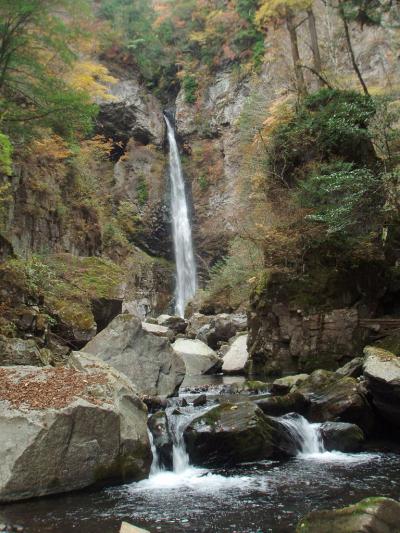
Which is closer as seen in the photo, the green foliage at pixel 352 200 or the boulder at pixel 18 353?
the boulder at pixel 18 353

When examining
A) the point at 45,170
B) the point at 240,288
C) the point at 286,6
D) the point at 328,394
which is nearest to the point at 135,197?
the point at 240,288

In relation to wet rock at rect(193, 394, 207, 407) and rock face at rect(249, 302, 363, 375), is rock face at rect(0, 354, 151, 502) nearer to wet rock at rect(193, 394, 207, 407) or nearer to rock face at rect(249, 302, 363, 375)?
wet rock at rect(193, 394, 207, 407)

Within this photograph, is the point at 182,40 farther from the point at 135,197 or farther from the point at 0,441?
the point at 0,441

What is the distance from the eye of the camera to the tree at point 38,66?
33.9 feet

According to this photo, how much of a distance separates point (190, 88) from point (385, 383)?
33.4 meters

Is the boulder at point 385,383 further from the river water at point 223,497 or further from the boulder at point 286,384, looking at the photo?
the boulder at point 286,384

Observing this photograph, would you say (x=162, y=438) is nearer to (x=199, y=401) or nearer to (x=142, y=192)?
(x=199, y=401)

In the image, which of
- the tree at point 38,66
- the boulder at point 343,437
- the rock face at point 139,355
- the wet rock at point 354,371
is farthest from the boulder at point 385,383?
the tree at point 38,66

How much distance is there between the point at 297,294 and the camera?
1340 centimetres

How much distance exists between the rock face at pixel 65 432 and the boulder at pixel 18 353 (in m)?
1.32

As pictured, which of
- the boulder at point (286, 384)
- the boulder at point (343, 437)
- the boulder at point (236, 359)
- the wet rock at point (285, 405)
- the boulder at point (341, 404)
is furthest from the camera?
the boulder at point (236, 359)

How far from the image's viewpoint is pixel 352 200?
1147cm

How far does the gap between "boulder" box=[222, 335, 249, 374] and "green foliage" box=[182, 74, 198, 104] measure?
25269mm

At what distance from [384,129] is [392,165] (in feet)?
3.36
